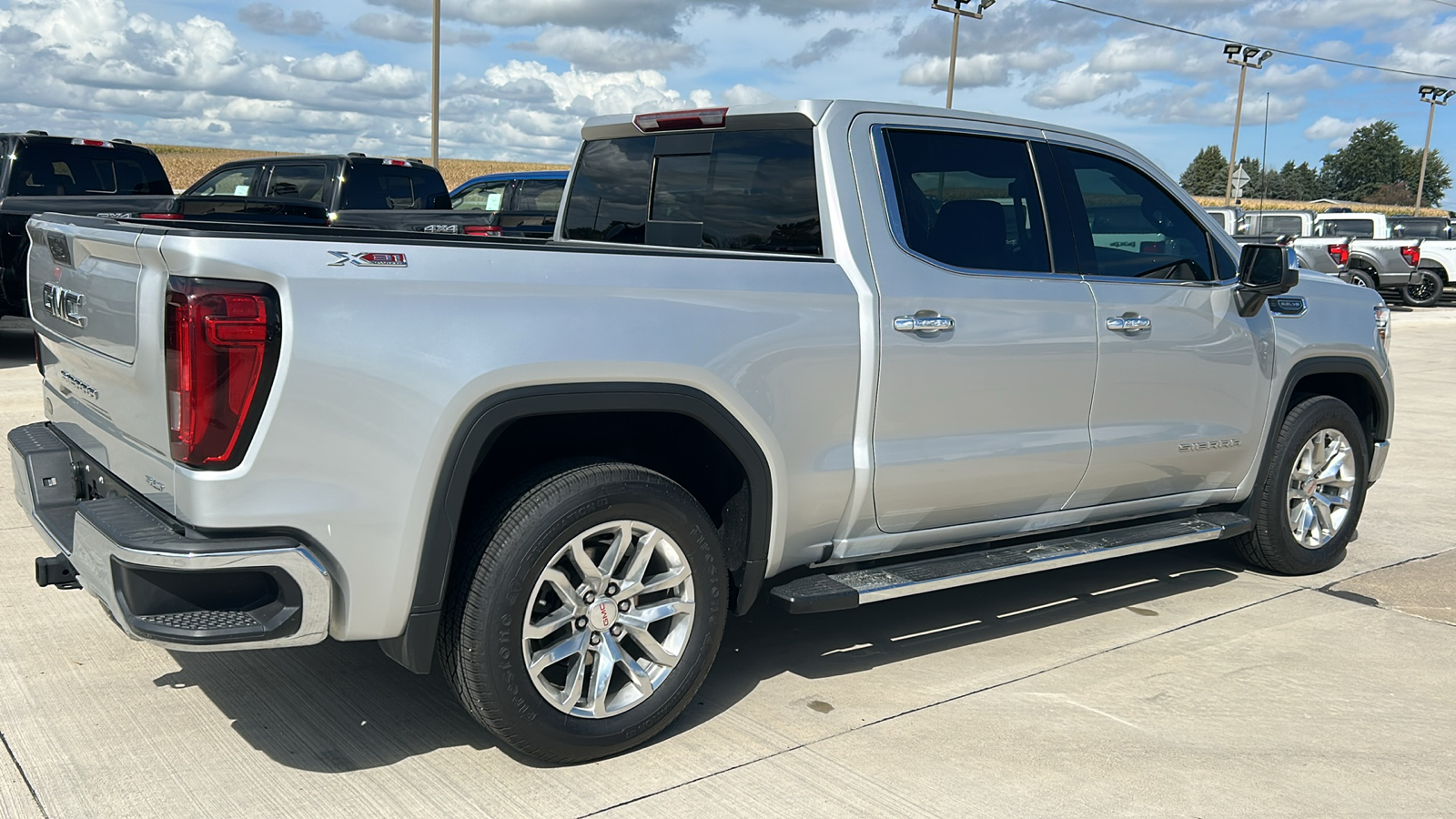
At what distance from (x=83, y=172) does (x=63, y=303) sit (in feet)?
→ 29.8

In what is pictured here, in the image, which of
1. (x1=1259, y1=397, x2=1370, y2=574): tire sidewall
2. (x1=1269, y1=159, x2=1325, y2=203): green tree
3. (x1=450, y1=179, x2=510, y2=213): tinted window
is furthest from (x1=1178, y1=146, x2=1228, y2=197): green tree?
(x1=1259, y1=397, x2=1370, y2=574): tire sidewall

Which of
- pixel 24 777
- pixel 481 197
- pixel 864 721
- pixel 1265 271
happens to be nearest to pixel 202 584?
pixel 24 777

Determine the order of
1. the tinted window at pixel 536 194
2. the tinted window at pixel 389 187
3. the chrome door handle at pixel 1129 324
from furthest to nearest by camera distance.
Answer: the tinted window at pixel 536 194, the tinted window at pixel 389 187, the chrome door handle at pixel 1129 324

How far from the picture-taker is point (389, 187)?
13453mm

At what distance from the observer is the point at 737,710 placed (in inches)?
157

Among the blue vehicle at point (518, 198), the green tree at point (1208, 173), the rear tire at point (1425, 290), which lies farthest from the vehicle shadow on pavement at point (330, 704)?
the green tree at point (1208, 173)

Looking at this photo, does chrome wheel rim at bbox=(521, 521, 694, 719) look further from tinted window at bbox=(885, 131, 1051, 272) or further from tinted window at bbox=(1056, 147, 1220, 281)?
tinted window at bbox=(1056, 147, 1220, 281)

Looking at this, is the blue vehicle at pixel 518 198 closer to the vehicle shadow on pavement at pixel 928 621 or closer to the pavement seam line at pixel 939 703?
the vehicle shadow on pavement at pixel 928 621

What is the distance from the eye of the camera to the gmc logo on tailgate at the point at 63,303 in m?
3.56

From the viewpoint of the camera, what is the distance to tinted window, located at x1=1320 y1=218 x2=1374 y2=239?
24.3m

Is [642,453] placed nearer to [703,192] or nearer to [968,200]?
[703,192]

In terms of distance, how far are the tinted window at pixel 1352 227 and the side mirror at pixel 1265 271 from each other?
21290mm

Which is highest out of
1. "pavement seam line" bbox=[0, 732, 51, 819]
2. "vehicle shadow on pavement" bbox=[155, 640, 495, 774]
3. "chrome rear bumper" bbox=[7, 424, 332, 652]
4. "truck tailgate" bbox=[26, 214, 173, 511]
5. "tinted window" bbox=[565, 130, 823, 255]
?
"tinted window" bbox=[565, 130, 823, 255]

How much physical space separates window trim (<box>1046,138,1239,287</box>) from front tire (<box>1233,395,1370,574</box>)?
2.86ft
